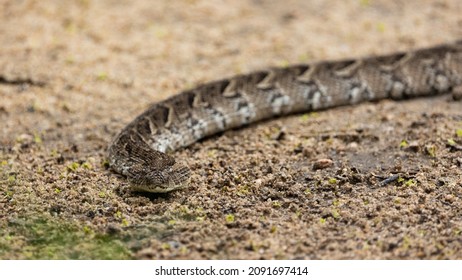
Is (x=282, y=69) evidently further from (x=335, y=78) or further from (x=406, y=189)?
(x=406, y=189)

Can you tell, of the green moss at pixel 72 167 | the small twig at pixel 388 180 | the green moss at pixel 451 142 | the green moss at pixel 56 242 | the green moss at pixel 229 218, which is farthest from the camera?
the green moss at pixel 451 142

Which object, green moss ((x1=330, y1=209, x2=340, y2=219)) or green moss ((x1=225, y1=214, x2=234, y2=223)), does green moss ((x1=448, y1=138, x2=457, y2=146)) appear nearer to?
green moss ((x1=330, y1=209, x2=340, y2=219))

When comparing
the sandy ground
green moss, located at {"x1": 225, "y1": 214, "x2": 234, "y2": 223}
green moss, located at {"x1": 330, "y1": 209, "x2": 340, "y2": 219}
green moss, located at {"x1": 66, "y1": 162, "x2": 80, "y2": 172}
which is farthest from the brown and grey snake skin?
green moss, located at {"x1": 330, "y1": 209, "x2": 340, "y2": 219}

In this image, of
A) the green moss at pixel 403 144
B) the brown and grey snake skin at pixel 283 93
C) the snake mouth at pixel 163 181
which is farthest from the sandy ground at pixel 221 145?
the brown and grey snake skin at pixel 283 93

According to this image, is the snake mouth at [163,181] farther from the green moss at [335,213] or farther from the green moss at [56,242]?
the green moss at [335,213]
